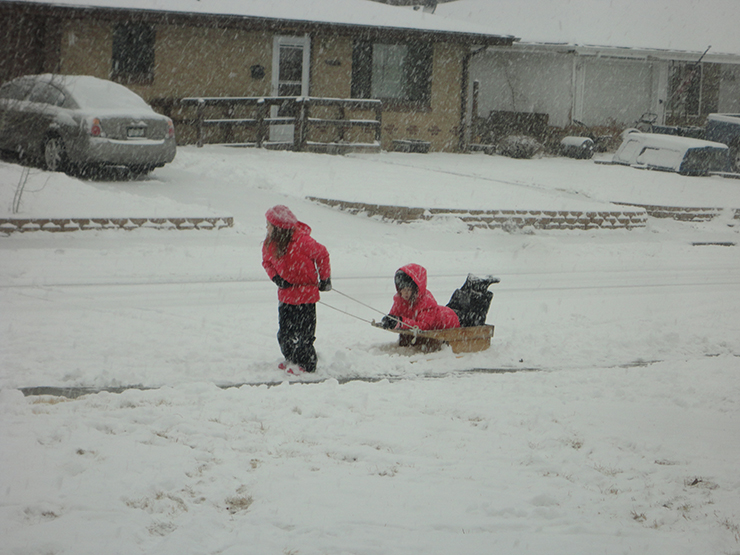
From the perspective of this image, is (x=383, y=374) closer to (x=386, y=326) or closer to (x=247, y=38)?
(x=386, y=326)

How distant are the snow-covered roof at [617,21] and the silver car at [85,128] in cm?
1511

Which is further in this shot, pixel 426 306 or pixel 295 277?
pixel 426 306

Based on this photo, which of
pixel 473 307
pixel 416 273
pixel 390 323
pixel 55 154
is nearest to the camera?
pixel 416 273

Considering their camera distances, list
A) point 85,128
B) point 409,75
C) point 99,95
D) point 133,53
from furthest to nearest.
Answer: point 409,75 < point 133,53 < point 99,95 < point 85,128

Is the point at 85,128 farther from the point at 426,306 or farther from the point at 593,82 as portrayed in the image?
the point at 593,82

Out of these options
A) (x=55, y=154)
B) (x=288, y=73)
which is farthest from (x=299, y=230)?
(x=288, y=73)

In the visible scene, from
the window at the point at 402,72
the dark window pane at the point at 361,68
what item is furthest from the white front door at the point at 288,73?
the window at the point at 402,72

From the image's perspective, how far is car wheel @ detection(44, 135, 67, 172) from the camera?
13.7 meters

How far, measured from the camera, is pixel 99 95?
14.2 m

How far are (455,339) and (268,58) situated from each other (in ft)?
51.9

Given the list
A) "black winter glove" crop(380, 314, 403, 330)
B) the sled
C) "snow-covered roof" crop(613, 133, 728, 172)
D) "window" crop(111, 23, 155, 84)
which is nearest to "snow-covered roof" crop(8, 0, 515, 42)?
"window" crop(111, 23, 155, 84)

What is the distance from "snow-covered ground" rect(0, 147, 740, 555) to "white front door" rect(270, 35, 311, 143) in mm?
9974

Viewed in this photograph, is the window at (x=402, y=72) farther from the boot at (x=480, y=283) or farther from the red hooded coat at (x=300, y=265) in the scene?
the red hooded coat at (x=300, y=265)

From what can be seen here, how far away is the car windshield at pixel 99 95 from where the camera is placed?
1388 cm
